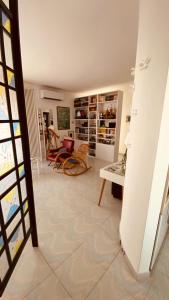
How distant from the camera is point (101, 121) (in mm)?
4773

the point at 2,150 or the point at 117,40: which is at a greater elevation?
the point at 117,40

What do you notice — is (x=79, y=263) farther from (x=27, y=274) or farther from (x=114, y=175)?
(x=114, y=175)

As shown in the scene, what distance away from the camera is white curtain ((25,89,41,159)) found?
4.44 metres

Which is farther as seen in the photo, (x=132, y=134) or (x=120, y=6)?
(x=120, y=6)

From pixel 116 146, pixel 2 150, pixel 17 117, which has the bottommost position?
pixel 116 146

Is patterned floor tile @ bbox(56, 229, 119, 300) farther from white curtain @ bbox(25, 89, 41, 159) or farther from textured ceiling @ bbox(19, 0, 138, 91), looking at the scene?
white curtain @ bbox(25, 89, 41, 159)

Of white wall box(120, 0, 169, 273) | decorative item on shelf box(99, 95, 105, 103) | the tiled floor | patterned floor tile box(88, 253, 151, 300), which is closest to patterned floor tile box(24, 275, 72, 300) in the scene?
the tiled floor

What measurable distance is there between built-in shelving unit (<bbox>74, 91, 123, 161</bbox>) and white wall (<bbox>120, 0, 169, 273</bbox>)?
315 centimetres

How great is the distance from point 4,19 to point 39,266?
2.07 metres

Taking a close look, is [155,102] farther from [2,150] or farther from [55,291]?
[55,291]

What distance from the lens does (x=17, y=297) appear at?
108cm

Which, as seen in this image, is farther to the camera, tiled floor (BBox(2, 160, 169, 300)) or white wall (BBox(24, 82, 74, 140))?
white wall (BBox(24, 82, 74, 140))

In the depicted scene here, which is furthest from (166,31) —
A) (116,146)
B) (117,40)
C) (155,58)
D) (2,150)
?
(116,146)

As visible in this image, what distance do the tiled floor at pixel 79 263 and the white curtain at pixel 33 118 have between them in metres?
2.85
